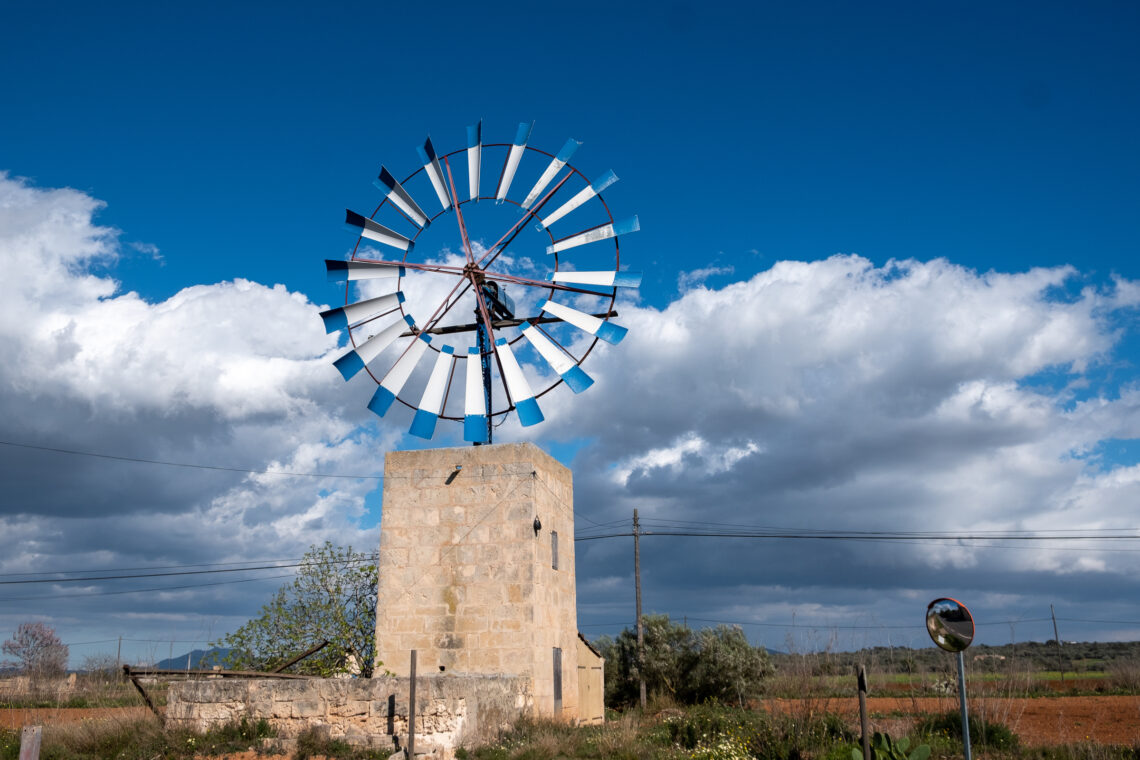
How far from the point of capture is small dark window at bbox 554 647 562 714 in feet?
48.3

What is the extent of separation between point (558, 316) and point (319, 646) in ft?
24.0

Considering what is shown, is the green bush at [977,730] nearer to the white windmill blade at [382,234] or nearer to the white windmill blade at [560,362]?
the white windmill blade at [560,362]

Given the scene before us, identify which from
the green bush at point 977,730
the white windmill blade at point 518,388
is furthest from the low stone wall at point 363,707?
the green bush at point 977,730

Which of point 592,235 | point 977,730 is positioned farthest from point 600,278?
point 977,730

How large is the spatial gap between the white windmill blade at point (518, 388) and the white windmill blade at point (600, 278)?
5.38 feet

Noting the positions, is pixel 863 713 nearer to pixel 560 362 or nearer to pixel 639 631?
pixel 560 362

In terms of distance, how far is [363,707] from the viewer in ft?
39.8

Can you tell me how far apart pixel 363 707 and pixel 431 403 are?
5.35 m

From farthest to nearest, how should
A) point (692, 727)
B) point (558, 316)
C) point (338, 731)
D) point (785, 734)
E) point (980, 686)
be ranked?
point (980, 686)
point (558, 316)
point (692, 727)
point (785, 734)
point (338, 731)

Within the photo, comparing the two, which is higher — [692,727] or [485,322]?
[485,322]

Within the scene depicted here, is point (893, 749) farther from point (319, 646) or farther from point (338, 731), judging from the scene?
point (319, 646)

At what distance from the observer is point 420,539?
1459 centimetres

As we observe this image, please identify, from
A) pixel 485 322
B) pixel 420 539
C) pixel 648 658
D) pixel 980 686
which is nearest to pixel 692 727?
pixel 420 539

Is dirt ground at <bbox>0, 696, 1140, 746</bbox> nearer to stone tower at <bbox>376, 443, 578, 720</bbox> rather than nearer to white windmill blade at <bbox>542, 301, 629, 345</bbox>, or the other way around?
stone tower at <bbox>376, 443, 578, 720</bbox>
